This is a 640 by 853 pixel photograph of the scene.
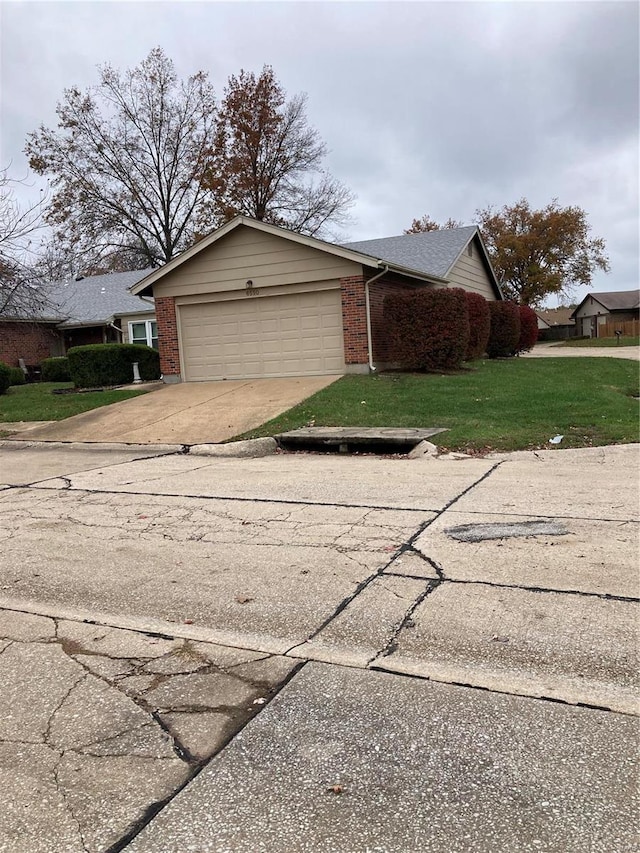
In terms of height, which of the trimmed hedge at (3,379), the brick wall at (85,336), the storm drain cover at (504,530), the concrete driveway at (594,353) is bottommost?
the storm drain cover at (504,530)

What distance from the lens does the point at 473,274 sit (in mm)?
23734

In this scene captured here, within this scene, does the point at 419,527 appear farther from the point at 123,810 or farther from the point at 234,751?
the point at 123,810

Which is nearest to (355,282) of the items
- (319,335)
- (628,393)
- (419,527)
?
(319,335)

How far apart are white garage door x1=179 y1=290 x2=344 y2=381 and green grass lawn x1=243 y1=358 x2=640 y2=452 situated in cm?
178

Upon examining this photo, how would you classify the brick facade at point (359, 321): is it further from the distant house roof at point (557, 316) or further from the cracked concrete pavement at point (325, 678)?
the distant house roof at point (557, 316)

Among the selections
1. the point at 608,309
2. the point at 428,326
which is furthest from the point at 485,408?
the point at 608,309

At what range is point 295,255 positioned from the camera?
661 inches

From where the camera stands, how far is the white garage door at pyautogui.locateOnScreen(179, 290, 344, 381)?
16.9 m

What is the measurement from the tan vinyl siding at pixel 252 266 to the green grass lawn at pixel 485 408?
10.3ft

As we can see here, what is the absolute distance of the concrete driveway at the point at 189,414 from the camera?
11.9 metres

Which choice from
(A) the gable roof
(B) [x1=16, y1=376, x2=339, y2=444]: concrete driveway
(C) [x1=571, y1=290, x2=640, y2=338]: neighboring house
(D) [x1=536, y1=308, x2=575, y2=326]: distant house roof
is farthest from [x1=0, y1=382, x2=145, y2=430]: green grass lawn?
(D) [x1=536, y1=308, x2=575, y2=326]: distant house roof

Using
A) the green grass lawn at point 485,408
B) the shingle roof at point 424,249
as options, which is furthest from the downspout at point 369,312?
the shingle roof at point 424,249

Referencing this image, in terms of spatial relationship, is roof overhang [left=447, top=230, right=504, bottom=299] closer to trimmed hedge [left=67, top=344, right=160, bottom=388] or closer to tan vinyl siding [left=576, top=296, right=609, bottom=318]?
trimmed hedge [left=67, top=344, right=160, bottom=388]

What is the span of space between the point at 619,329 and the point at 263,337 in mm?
47729
